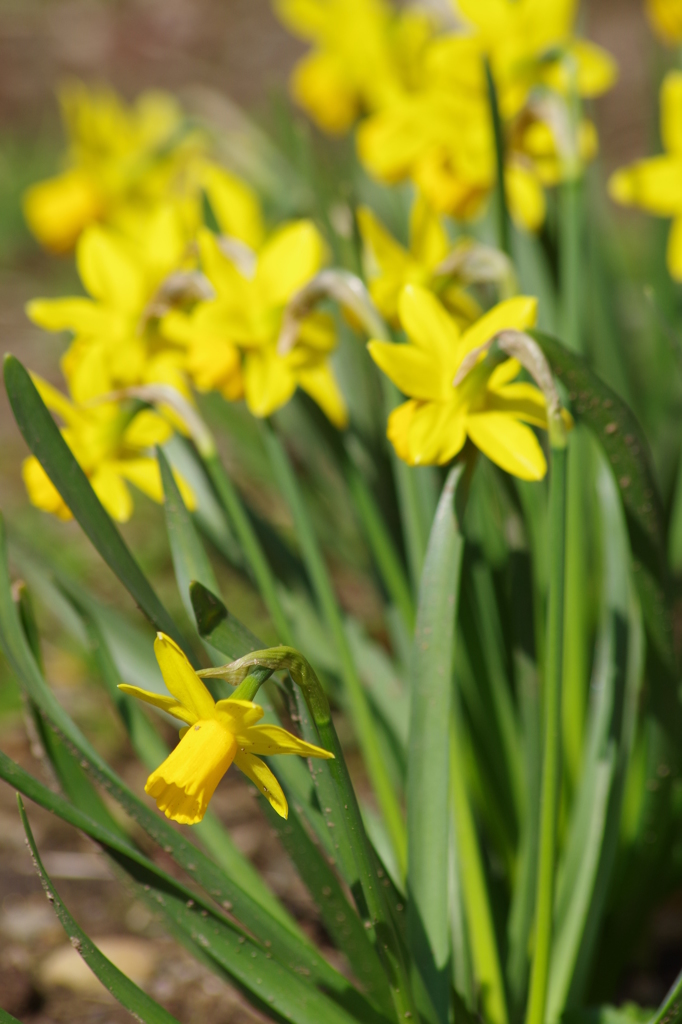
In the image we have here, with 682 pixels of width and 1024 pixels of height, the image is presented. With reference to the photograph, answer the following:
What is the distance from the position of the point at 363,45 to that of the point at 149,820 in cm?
131

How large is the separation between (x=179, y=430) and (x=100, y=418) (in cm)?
19

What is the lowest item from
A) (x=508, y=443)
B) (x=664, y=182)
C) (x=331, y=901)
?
(x=331, y=901)

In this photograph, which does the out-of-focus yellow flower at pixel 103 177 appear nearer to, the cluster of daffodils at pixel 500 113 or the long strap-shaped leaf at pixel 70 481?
the cluster of daffodils at pixel 500 113

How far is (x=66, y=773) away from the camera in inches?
32.4

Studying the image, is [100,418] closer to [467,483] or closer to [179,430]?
[179,430]

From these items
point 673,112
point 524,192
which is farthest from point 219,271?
point 673,112

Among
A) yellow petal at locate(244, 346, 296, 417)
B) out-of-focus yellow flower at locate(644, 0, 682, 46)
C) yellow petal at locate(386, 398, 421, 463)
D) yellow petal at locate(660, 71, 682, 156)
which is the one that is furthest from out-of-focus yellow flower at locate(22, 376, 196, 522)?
out-of-focus yellow flower at locate(644, 0, 682, 46)

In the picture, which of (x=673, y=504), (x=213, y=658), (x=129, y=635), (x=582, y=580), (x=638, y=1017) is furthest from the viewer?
(x=673, y=504)

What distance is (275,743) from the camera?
23.5 inches

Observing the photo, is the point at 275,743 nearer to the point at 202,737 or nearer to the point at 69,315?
the point at 202,737

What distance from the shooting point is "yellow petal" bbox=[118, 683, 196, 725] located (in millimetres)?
572

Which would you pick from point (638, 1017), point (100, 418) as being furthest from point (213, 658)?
point (638, 1017)

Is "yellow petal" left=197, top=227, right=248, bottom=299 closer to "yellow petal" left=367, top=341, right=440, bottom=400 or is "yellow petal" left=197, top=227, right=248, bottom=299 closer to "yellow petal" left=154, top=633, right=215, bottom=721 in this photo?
"yellow petal" left=367, top=341, right=440, bottom=400

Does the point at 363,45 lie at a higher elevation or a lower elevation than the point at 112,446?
higher
